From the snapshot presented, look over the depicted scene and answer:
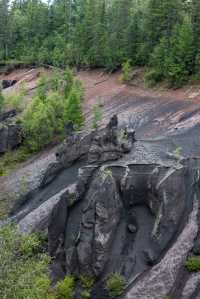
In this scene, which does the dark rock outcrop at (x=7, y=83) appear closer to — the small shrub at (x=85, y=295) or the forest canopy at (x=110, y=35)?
the forest canopy at (x=110, y=35)

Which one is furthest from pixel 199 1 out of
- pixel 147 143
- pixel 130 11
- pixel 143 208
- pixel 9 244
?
pixel 9 244

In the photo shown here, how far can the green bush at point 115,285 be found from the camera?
1037 inches

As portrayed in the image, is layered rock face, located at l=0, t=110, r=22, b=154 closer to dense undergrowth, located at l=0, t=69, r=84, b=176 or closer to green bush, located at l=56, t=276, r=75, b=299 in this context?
dense undergrowth, located at l=0, t=69, r=84, b=176

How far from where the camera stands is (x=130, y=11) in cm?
7350

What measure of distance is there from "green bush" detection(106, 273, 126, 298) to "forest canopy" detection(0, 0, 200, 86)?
107 feet

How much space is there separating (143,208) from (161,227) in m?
2.11

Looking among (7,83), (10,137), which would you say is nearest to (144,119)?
(10,137)

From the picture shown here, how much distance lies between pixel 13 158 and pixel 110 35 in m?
28.2

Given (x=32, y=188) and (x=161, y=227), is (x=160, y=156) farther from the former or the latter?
(x=32, y=188)

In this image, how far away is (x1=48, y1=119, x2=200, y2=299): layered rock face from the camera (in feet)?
87.6

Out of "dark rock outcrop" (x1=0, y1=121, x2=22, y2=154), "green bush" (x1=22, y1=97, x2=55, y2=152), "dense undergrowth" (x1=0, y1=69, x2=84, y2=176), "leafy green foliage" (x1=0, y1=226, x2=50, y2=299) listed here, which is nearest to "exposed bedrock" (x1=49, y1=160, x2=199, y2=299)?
"leafy green foliage" (x1=0, y1=226, x2=50, y2=299)

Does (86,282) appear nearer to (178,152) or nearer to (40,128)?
(178,152)

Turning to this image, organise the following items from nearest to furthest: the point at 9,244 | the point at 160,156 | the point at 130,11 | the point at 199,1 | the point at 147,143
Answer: the point at 9,244 < the point at 160,156 < the point at 147,143 < the point at 199,1 < the point at 130,11

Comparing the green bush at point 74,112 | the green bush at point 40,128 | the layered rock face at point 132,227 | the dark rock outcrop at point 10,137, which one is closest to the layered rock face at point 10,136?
the dark rock outcrop at point 10,137
